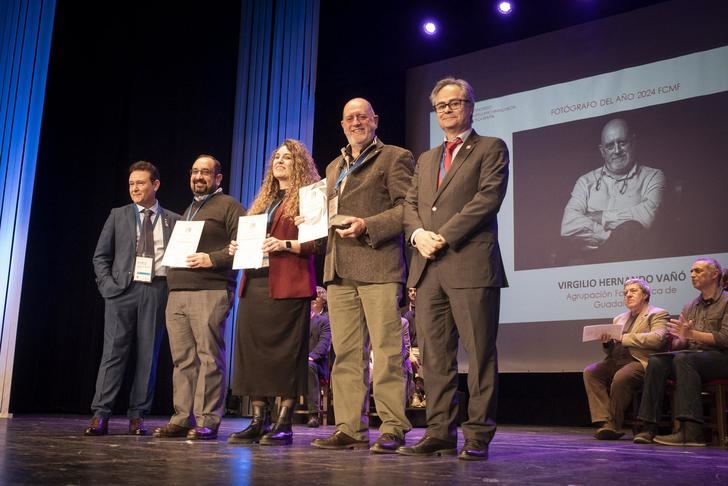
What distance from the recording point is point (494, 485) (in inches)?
69.8

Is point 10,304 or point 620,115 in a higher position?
point 620,115

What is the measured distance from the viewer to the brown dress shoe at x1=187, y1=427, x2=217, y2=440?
328 centimetres

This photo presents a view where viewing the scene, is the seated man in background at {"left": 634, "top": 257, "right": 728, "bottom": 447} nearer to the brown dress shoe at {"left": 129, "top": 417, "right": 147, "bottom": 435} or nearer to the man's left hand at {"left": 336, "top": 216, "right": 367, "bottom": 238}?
the man's left hand at {"left": 336, "top": 216, "right": 367, "bottom": 238}

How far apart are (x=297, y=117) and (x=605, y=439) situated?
401cm

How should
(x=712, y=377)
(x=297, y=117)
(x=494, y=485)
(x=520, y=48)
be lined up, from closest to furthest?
(x=494, y=485) < (x=712, y=377) < (x=520, y=48) < (x=297, y=117)

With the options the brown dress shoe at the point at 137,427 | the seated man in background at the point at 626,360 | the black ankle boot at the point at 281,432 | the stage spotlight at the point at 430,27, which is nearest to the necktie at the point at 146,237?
the brown dress shoe at the point at 137,427

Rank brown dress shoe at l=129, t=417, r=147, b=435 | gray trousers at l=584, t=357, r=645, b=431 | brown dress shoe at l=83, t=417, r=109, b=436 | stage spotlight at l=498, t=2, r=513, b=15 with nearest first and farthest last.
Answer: brown dress shoe at l=83, t=417, r=109, b=436 < brown dress shoe at l=129, t=417, r=147, b=435 < gray trousers at l=584, t=357, r=645, b=431 < stage spotlight at l=498, t=2, r=513, b=15

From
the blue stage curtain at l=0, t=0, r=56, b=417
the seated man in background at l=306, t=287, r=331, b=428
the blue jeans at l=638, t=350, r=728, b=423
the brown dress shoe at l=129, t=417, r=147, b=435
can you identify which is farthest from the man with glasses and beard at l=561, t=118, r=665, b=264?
the blue stage curtain at l=0, t=0, r=56, b=417

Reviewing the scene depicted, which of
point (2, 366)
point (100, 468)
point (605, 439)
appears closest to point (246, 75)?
point (2, 366)

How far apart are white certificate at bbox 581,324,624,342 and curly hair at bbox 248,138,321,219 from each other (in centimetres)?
210

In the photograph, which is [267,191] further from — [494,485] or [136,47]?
[136,47]

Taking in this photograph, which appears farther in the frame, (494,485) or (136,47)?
(136,47)

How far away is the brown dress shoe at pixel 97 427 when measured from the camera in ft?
11.6

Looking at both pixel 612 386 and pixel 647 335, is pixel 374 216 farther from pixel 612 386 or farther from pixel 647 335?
pixel 612 386
